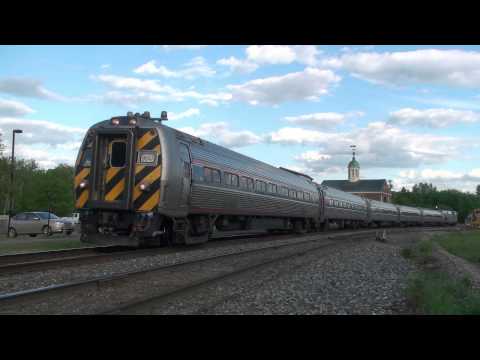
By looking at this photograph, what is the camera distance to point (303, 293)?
7.63m

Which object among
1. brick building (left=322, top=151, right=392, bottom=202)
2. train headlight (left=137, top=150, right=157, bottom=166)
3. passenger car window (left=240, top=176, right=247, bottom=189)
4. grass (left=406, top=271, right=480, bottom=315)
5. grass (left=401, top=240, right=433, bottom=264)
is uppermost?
brick building (left=322, top=151, right=392, bottom=202)

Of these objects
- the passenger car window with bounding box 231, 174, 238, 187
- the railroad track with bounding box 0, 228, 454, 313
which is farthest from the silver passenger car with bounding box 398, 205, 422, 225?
the railroad track with bounding box 0, 228, 454, 313

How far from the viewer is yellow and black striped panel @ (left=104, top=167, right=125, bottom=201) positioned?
1245 centimetres

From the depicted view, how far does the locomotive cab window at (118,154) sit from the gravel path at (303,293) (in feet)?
17.7

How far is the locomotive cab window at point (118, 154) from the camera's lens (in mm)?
12961

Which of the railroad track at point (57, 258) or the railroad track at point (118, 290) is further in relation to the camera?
the railroad track at point (57, 258)

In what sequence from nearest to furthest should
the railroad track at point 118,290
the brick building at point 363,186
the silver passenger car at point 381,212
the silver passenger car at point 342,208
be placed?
the railroad track at point 118,290
the silver passenger car at point 342,208
the silver passenger car at point 381,212
the brick building at point 363,186

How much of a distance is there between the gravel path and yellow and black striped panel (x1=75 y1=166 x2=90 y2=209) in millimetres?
5611

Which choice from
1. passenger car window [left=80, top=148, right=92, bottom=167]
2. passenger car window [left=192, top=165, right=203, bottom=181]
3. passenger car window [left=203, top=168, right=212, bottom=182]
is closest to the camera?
passenger car window [left=80, top=148, right=92, bottom=167]

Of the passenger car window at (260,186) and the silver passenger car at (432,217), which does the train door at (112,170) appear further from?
the silver passenger car at (432,217)

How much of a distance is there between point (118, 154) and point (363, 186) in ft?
440

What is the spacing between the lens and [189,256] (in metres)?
12.2

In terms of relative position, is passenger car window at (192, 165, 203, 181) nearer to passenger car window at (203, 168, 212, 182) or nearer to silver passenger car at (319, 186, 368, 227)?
passenger car window at (203, 168, 212, 182)

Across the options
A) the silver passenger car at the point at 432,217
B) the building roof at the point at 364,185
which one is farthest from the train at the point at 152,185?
the building roof at the point at 364,185
